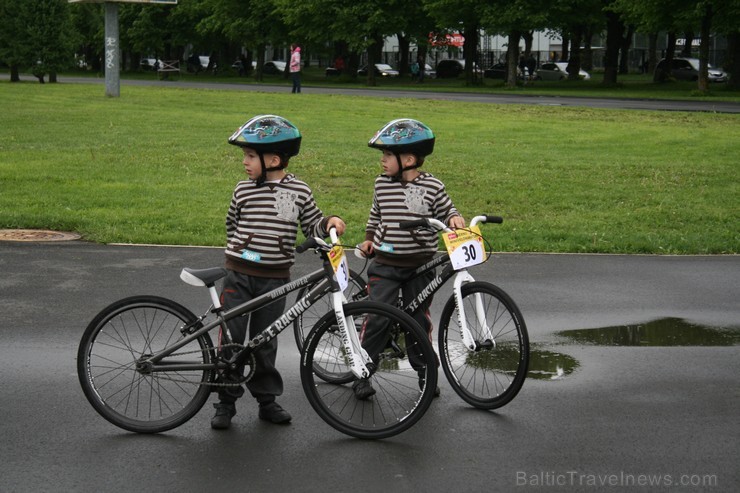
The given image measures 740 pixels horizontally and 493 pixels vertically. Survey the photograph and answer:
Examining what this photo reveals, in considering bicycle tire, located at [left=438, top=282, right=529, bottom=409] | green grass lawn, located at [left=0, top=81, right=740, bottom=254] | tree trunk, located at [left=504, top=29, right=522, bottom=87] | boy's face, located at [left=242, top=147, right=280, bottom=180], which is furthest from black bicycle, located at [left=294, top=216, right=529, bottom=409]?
tree trunk, located at [left=504, top=29, right=522, bottom=87]

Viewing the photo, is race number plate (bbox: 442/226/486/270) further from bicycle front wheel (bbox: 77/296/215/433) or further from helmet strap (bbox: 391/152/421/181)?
bicycle front wheel (bbox: 77/296/215/433)

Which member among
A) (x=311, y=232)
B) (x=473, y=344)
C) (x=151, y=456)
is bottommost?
(x=151, y=456)

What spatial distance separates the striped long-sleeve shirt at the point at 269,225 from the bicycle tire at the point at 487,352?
3.20 feet

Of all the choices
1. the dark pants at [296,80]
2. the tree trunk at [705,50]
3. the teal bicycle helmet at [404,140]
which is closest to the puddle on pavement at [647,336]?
the teal bicycle helmet at [404,140]

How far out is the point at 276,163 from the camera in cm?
614

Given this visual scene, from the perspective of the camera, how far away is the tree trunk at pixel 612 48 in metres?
56.6

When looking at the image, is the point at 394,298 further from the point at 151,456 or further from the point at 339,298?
the point at 151,456

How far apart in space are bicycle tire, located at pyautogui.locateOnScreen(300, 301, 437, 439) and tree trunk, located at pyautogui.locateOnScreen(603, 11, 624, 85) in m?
51.5

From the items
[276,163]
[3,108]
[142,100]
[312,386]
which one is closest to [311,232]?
[276,163]

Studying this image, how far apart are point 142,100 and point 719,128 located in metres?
18.7

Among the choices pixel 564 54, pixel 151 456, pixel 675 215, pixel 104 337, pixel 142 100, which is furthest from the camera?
pixel 564 54

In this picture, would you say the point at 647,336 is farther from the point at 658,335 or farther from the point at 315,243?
the point at 315,243

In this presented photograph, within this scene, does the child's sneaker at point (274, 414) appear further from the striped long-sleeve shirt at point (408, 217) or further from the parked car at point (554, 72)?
the parked car at point (554, 72)

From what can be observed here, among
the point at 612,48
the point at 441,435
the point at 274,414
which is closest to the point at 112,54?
the point at 612,48
